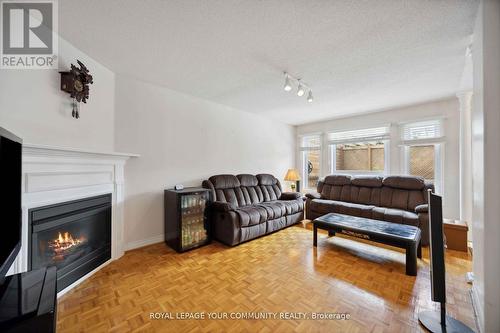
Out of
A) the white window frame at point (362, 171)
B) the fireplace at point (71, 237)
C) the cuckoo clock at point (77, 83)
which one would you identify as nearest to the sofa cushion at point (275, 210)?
the white window frame at point (362, 171)

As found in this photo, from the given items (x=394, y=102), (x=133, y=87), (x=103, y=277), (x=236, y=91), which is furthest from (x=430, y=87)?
(x=103, y=277)

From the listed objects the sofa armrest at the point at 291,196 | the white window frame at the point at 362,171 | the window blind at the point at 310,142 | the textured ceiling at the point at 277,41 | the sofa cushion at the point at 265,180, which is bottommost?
the sofa armrest at the point at 291,196

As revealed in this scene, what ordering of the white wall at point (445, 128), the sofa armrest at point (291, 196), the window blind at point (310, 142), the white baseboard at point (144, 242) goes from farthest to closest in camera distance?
the window blind at point (310, 142) < the sofa armrest at point (291, 196) < the white wall at point (445, 128) < the white baseboard at point (144, 242)

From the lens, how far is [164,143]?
3199 millimetres

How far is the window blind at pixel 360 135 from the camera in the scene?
14.3 feet

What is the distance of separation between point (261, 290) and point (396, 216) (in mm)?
2524

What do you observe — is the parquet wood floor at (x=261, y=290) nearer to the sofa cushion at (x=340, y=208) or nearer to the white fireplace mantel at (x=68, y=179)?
the white fireplace mantel at (x=68, y=179)

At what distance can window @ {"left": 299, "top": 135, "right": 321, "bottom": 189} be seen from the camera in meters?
5.55

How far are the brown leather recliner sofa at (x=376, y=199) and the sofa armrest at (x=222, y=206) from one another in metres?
1.98

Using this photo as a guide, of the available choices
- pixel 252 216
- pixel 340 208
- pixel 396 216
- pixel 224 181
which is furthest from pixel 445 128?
pixel 224 181

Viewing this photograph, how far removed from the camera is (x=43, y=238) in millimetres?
1818

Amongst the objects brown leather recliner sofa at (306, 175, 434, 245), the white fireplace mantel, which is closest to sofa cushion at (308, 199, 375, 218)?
brown leather recliner sofa at (306, 175, 434, 245)

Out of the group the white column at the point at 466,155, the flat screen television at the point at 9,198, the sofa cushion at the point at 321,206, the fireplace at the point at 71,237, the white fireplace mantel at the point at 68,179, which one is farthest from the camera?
the sofa cushion at the point at 321,206

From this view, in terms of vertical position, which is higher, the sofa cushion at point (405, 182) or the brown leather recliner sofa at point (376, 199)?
the sofa cushion at point (405, 182)
